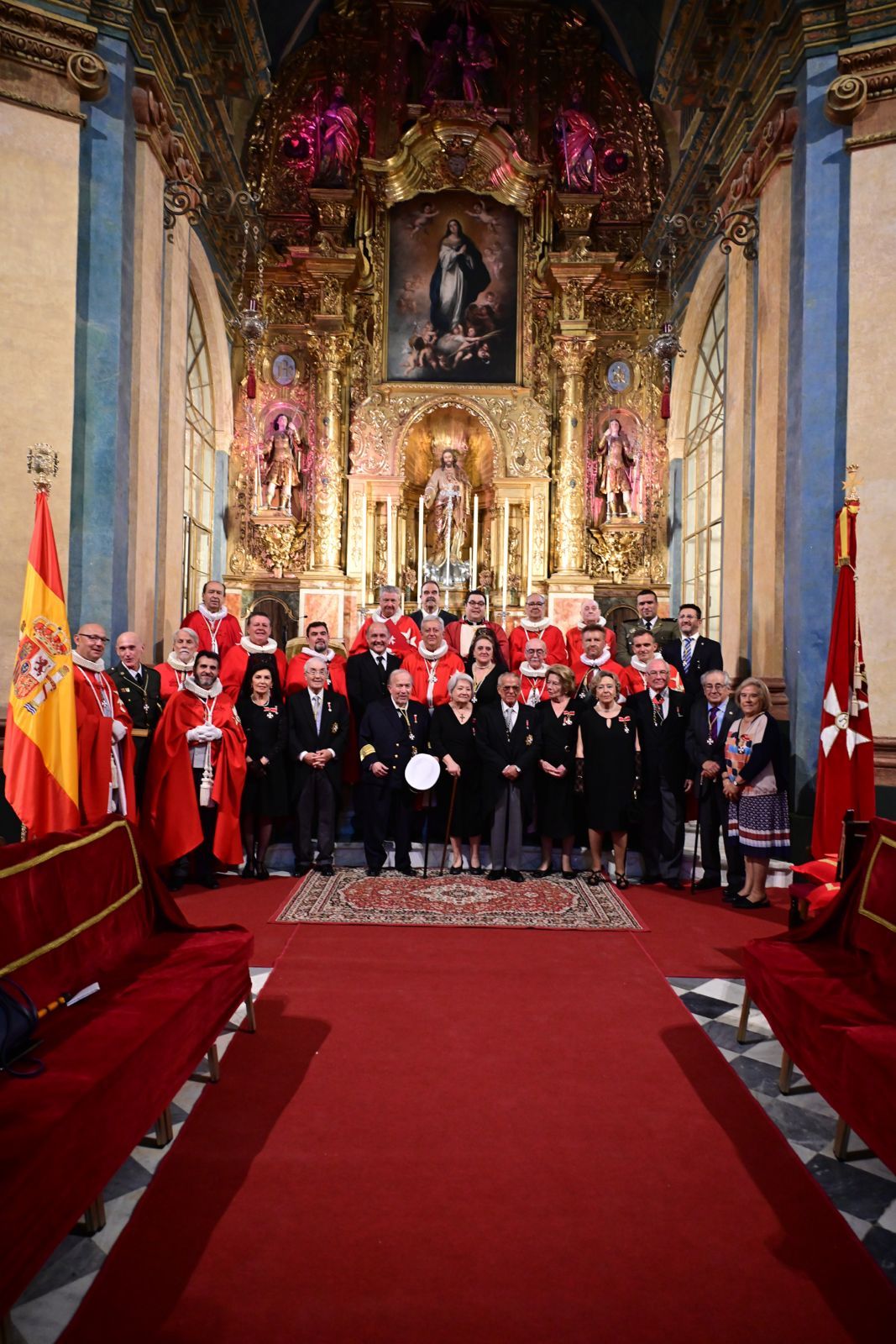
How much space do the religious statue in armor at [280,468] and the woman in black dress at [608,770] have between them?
7969 mm

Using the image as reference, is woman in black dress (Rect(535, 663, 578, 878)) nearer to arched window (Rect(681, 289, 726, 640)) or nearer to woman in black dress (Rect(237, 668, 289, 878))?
woman in black dress (Rect(237, 668, 289, 878))

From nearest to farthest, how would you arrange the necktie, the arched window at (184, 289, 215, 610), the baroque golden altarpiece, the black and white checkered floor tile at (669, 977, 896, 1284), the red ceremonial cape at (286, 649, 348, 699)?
1. the black and white checkered floor tile at (669, 977, 896, 1284)
2. the red ceremonial cape at (286, 649, 348, 699)
3. the necktie
4. the arched window at (184, 289, 215, 610)
5. the baroque golden altarpiece

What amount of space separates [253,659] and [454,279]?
29.0 feet

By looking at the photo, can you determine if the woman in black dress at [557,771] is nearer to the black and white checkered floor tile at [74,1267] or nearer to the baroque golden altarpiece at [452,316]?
the black and white checkered floor tile at [74,1267]

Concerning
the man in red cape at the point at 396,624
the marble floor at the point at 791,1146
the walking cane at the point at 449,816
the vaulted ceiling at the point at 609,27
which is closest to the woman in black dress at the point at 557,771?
the walking cane at the point at 449,816

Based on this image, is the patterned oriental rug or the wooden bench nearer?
the wooden bench

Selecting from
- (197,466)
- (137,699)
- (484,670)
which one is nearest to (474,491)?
(197,466)

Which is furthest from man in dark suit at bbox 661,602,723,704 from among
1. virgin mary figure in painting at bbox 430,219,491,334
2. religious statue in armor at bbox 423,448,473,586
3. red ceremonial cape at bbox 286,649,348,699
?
virgin mary figure in painting at bbox 430,219,491,334

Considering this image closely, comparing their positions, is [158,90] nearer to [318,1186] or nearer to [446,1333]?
[318,1186]

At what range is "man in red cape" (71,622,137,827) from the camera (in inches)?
225

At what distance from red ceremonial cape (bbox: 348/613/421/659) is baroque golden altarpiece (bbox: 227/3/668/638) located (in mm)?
4713

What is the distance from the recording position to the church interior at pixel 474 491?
2531mm

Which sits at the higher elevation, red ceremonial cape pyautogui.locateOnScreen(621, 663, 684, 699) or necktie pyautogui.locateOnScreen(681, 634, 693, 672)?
necktie pyautogui.locateOnScreen(681, 634, 693, 672)

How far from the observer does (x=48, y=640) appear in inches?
189
